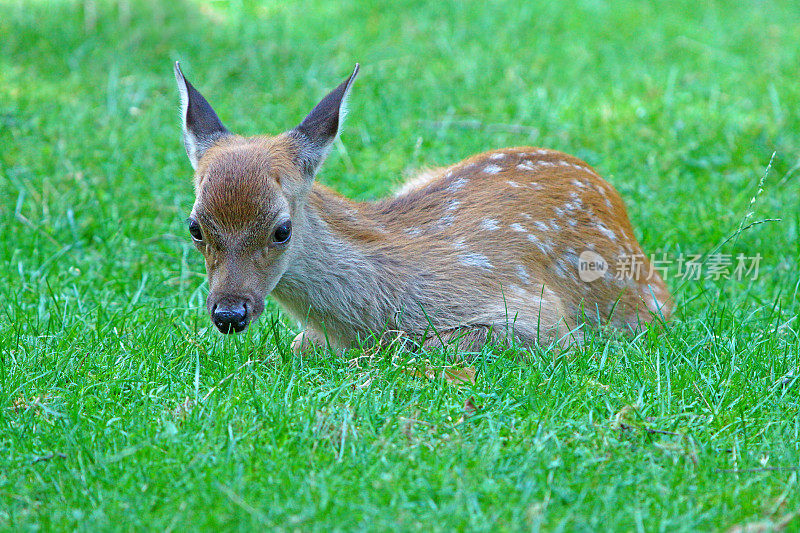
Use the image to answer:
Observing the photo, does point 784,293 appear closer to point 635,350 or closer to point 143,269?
point 635,350

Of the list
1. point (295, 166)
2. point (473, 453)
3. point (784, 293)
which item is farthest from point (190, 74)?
point (473, 453)

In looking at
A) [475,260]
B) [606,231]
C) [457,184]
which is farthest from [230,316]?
[606,231]

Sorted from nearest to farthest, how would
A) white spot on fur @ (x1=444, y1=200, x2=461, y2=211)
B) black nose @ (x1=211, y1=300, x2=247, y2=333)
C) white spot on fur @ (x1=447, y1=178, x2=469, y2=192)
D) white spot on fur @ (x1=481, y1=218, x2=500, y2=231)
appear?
black nose @ (x1=211, y1=300, x2=247, y2=333), white spot on fur @ (x1=481, y1=218, x2=500, y2=231), white spot on fur @ (x1=444, y1=200, x2=461, y2=211), white spot on fur @ (x1=447, y1=178, x2=469, y2=192)

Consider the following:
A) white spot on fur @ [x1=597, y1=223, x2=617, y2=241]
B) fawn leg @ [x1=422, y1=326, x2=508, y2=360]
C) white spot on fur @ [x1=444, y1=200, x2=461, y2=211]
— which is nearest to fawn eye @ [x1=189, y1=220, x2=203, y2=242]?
fawn leg @ [x1=422, y1=326, x2=508, y2=360]

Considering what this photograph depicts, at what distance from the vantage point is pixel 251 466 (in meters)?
3.39

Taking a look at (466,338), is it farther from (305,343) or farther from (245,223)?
(245,223)

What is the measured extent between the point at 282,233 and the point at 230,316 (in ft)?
1.57

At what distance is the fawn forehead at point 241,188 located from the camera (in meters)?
4.20

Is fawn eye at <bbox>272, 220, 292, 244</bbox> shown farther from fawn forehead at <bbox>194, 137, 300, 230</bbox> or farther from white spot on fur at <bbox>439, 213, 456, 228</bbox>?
white spot on fur at <bbox>439, 213, 456, 228</bbox>

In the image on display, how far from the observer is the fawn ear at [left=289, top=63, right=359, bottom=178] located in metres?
4.71

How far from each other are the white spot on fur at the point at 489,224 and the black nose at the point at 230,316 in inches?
61.0

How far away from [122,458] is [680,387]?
2375 millimetres

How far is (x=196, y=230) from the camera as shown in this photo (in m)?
4.31

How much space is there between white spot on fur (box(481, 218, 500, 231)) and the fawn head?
3.43 ft
